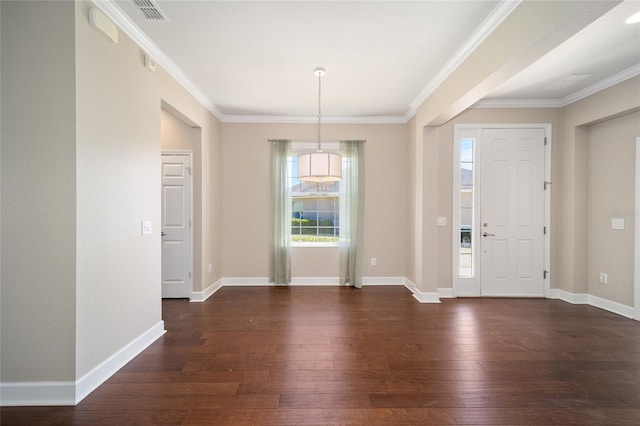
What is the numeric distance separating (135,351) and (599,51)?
5.44 m

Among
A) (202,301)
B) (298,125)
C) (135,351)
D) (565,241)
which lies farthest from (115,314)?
(565,241)

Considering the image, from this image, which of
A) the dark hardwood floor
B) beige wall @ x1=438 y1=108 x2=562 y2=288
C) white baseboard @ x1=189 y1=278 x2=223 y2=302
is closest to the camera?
the dark hardwood floor

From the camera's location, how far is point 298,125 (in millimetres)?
5055

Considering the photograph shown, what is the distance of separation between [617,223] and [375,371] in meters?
3.89

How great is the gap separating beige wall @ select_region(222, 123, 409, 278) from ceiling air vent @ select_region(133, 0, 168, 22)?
2.61m

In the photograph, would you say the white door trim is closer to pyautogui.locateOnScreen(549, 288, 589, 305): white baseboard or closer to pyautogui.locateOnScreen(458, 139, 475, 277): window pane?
pyautogui.locateOnScreen(549, 288, 589, 305): white baseboard

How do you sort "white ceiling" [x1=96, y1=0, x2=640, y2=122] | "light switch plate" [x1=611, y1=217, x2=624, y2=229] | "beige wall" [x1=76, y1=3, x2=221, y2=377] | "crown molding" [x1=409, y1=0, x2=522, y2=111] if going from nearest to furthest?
"beige wall" [x1=76, y1=3, x2=221, y2=377], "crown molding" [x1=409, y1=0, x2=522, y2=111], "white ceiling" [x1=96, y1=0, x2=640, y2=122], "light switch plate" [x1=611, y1=217, x2=624, y2=229]

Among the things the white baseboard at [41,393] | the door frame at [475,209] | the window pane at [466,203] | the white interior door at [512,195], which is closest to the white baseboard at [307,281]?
the door frame at [475,209]

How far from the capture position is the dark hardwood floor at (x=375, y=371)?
1904mm

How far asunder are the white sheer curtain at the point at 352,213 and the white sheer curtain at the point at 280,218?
3.15 ft

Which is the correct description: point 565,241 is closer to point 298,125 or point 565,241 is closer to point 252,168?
point 298,125

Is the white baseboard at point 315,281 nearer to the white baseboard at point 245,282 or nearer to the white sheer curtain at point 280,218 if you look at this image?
the white sheer curtain at point 280,218

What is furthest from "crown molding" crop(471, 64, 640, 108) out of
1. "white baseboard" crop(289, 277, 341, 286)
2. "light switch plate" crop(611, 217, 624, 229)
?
"white baseboard" crop(289, 277, 341, 286)

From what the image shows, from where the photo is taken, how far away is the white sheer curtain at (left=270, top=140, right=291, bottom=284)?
16.4 ft
